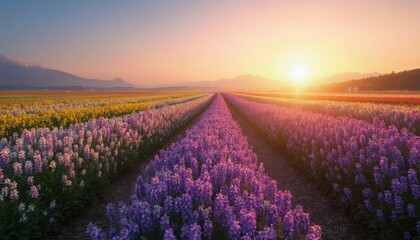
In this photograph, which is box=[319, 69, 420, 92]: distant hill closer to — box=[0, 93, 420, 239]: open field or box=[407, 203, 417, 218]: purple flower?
box=[0, 93, 420, 239]: open field

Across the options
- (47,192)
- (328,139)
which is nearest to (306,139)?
(328,139)

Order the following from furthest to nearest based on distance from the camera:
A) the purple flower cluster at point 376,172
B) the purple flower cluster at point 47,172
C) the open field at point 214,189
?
the purple flower cluster at point 47,172 < the purple flower cluster at point 376,172 < the open field at point 214,189

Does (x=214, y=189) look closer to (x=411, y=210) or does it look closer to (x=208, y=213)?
(x=208, y=213)

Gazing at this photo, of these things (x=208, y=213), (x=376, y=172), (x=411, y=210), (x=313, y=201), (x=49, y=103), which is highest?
(x=208, y=213)

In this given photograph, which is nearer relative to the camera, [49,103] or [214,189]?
[214,189]

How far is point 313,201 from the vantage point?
7875 mm

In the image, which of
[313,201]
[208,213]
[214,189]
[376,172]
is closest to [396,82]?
[313,201]

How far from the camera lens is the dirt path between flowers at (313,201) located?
20.2 feet

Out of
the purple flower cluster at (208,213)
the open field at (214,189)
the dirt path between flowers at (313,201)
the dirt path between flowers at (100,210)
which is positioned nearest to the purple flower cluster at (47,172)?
the open field at (214,189)

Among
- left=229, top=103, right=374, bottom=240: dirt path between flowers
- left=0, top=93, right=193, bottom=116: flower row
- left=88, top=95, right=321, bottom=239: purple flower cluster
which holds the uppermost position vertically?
left=88, top=95, right=321, bottom=239: purple flower cluster

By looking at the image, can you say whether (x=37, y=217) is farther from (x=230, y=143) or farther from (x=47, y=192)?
(x=230, y=143)

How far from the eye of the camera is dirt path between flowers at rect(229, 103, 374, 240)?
6148 mm

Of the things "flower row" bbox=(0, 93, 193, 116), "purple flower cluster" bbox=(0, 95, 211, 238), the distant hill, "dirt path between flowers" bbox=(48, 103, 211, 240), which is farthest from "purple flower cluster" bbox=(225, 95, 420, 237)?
the distant hill

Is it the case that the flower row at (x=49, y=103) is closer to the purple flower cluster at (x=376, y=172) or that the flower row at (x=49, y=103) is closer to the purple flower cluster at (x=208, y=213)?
the purple flower cluster at (x=376, y=172)
